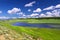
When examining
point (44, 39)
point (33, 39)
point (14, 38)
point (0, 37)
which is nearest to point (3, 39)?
point (0, 37)

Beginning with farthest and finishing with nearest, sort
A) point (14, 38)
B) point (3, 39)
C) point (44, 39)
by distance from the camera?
point (44, 39)
point (14, 38)
point (3, 39)

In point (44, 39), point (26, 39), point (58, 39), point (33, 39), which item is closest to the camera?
point (26, 39)

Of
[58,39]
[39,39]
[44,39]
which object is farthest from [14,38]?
→ [58,39]

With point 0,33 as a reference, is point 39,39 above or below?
below

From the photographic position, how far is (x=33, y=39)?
88.7ft

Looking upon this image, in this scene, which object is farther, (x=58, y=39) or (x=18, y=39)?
(x=58, y=39)

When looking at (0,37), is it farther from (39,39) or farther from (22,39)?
(39,39)

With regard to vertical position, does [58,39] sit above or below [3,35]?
below

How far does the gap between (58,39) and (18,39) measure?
1332 cm

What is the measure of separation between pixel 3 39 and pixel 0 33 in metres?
1.63

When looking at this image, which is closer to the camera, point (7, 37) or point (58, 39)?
point (7, 37)

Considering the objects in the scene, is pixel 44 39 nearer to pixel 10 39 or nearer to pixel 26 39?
pixel 26 39

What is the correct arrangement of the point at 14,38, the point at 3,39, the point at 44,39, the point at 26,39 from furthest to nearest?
the point at 44,39 → the point at 26,39 → the point at 14,38 → the point at 3,39

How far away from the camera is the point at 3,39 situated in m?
21.5
